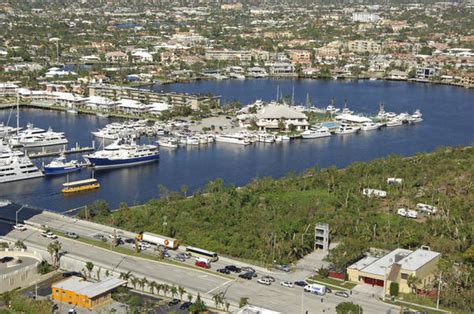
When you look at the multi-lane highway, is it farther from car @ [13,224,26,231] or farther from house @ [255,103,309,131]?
house @ [255,103,309,131]

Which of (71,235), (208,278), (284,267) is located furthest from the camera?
(71,235)

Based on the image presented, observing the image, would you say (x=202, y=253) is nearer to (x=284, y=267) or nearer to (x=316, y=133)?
(x=284, y=267)

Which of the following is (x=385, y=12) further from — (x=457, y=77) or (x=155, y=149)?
(x=155, y=149)

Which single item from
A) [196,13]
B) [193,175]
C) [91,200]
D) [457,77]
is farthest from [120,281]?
[196,13]

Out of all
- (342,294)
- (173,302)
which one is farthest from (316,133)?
(173,302)

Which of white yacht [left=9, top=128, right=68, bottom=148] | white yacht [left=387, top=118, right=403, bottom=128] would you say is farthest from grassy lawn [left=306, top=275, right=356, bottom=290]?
white yacht [left=387, top=118, right=403, bottom=128]
